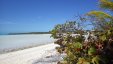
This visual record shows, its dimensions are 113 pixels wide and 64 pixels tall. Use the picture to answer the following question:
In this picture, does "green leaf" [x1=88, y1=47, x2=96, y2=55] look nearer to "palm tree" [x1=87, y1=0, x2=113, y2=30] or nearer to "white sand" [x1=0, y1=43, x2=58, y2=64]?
"palm tree" [x1=87, y1=0, x2=113, y2=30]

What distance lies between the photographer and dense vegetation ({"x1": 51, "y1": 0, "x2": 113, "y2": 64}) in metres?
6.54

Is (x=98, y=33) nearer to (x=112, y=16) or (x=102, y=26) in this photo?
(x=102, y=26)

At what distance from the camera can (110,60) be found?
661cm

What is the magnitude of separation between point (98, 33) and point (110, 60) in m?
0.83

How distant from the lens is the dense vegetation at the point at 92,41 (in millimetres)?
6539

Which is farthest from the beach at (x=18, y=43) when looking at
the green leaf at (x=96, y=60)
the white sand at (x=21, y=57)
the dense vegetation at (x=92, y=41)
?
the green leaf at (x=96, y=60)

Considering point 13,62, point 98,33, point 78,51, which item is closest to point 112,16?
point 98,33

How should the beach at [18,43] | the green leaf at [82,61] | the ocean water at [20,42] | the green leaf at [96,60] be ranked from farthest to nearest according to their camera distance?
the ocean water at [20,42], the beach at [18,43], the green leaf at [82,61], the green leaf at [96,60]

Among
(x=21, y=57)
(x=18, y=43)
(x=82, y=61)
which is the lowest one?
(x=21, y=57)

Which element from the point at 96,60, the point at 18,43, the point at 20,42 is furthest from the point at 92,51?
the point at 20,42

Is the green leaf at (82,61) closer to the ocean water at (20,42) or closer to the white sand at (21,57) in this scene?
the white sand at (21,57)

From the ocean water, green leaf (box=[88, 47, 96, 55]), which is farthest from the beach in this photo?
green leaf (box=[88, 47, 96, 55])

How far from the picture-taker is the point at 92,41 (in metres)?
6.98

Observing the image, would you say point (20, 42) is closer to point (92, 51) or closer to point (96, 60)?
point (92, 51)
